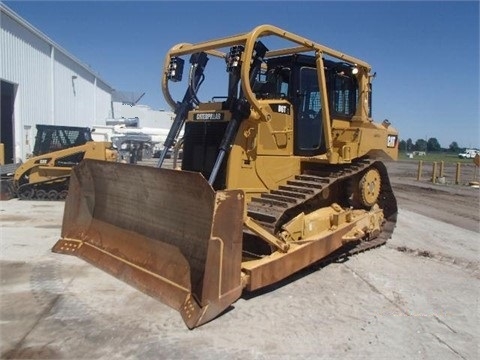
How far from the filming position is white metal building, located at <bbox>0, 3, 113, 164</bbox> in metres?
17.5

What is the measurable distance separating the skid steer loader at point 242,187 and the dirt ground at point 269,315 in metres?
0.27

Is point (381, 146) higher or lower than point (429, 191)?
higher

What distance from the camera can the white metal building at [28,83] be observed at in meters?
17.5

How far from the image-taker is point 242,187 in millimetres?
5727

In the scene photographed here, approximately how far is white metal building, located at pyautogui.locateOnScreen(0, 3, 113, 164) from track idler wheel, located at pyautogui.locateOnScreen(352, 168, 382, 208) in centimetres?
1519

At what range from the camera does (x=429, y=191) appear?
723 inches

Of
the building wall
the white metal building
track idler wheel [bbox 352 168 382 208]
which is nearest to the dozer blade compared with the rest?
track idler wheel [bbox 352 168 382 208]

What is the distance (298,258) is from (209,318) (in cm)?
150

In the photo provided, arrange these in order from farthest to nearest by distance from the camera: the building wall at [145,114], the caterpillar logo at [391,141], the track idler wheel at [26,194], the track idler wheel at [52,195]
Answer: the building wall at [145,114], the track idler wheel at [52,195], the track idler wheel at [26,194], the caterpillar logo at [391,141]

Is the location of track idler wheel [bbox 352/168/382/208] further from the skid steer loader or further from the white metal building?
the white metal building

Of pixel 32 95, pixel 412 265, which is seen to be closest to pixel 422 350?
pixel 412 265

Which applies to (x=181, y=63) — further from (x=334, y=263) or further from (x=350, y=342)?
(x=350, y=342)

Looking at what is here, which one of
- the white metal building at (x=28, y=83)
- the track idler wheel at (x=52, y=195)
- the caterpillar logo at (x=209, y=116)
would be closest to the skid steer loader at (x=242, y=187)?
the caterpillar logo at (x=209, y=116)

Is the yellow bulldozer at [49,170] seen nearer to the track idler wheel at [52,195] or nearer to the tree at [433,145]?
the track idler wheel at [52,195]
